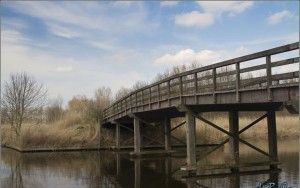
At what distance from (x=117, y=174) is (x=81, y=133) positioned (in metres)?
18.8

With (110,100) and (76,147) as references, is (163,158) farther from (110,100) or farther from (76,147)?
(110,100)

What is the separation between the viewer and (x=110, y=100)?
52.0m

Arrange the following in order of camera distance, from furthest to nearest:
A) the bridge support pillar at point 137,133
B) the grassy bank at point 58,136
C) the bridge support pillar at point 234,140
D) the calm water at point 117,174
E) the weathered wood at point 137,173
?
1. the grassy bank at point 58,136
2. the bridge support pillar at point 137,133
3. the bridge support pillar at point 234,140
4. the weathered wood at point 137,173
5. the calm water at point 117,174

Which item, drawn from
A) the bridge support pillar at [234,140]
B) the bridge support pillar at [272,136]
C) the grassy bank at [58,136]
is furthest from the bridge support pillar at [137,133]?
the bridge support pillar at [272,136]

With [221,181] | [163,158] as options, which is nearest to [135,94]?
[163,158]

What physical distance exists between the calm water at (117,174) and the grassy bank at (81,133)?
24.5ft

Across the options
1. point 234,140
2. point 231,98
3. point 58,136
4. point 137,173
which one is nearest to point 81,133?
point 58,136

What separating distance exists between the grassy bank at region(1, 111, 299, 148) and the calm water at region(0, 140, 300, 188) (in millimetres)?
7456

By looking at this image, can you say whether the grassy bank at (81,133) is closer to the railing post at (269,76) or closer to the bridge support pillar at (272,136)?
the bridge support pillar at (272,136)

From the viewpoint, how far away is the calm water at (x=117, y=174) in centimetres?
1847

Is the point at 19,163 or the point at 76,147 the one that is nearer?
the point at 19,163

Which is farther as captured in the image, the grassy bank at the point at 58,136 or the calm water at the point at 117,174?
the grassy bank at the point at 58,136

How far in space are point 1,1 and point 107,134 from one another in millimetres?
31159

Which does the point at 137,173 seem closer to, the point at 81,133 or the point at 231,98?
the point at 231,98
